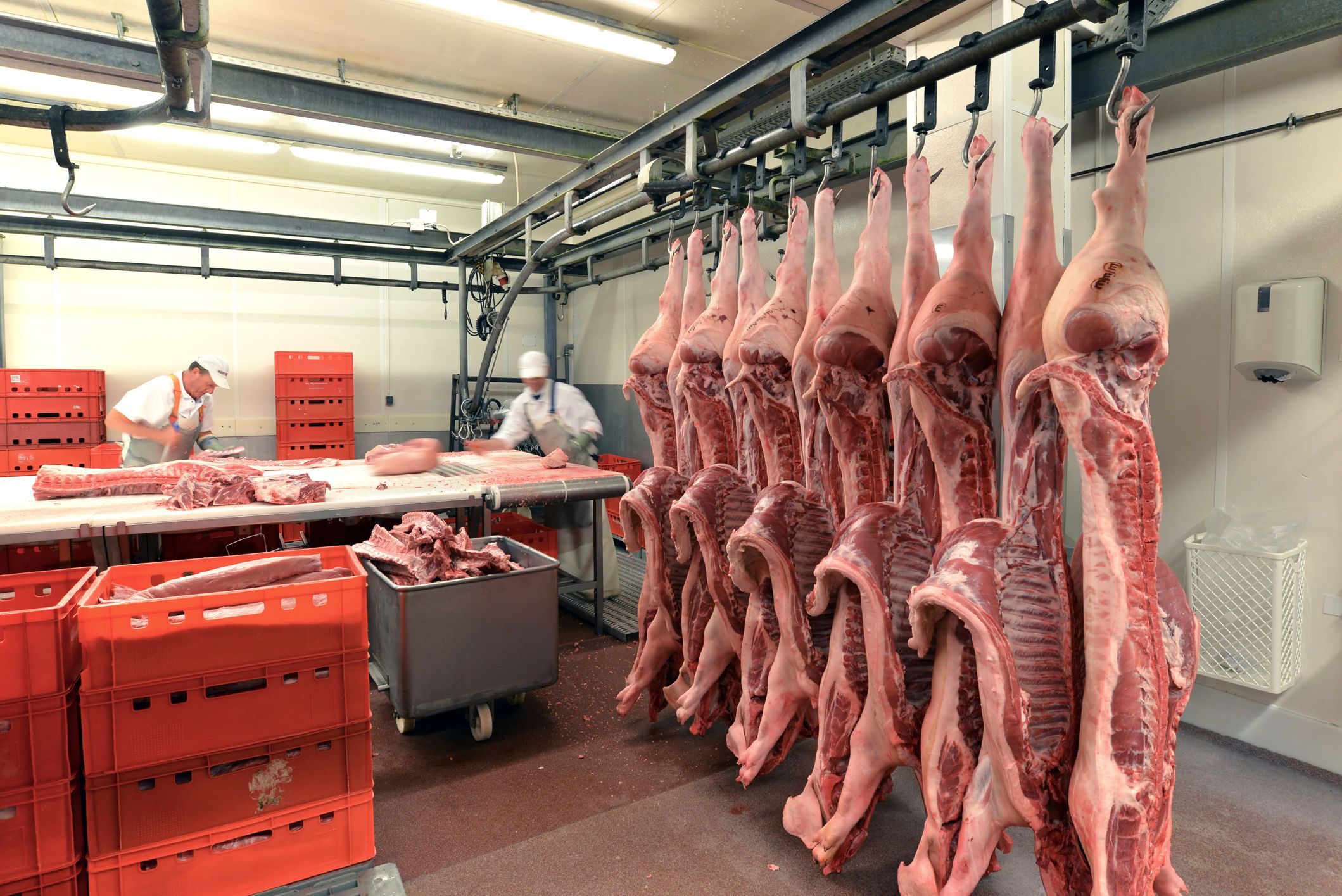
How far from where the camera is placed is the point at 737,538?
2.52 metres

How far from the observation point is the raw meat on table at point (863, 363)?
7.50 feet

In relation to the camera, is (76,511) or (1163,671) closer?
(1163,671)

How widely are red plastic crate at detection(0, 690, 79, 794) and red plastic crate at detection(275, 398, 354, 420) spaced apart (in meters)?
6.65

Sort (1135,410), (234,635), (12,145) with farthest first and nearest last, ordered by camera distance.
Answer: (12,145) < (234,635) < (1135,410)

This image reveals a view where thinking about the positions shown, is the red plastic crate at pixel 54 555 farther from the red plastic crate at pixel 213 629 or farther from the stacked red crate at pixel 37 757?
the stacked red crate at pixel 37 757

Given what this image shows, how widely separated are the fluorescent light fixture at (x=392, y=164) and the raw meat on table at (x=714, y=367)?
17.3ft

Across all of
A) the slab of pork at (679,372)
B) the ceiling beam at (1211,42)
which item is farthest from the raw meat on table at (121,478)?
the ceiling beam at (1211,42)

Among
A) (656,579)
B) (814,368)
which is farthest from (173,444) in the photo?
(814,368)

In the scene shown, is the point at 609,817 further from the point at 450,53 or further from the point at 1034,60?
the point at 450,53

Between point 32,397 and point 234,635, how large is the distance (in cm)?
652

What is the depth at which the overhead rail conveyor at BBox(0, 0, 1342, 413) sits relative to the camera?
2.12 meters

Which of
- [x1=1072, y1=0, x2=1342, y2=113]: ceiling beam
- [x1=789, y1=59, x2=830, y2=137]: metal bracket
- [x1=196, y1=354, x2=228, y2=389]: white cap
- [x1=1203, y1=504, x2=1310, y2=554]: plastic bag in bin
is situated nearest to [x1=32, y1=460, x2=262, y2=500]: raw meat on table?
[x1=196, y1=354, x2=228, y2=389]: white cap

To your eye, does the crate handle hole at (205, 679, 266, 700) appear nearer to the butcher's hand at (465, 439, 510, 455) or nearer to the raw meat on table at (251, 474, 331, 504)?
the raw meat on table at (251, 474, 331, 504)

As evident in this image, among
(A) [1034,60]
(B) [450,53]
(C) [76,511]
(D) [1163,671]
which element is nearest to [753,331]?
(D) [1163,671]
